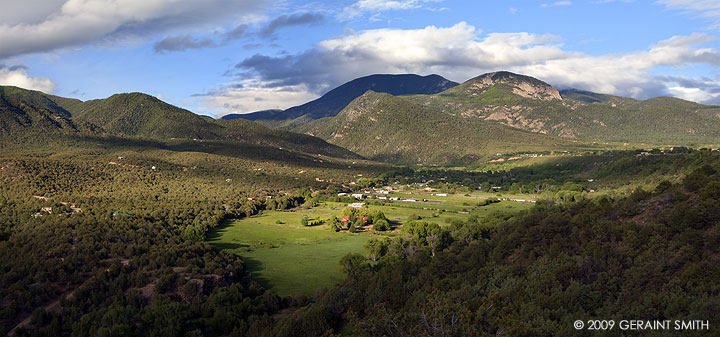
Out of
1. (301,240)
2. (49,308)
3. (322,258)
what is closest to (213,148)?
(301,240)

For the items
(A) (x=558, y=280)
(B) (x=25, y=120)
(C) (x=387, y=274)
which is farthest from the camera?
(B) (x=25, y=120)

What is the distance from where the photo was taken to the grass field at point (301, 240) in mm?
55344

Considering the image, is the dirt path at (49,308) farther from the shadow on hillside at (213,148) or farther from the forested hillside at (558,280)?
the shadow on hillside at (213,148)

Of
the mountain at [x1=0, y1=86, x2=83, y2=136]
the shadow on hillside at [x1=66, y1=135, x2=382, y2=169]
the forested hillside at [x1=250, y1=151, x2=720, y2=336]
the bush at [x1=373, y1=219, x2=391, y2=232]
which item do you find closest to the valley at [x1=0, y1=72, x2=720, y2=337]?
the forested hillside at [x1=250, y1=151, x2=720, y2=336]

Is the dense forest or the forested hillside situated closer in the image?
the forested hillside

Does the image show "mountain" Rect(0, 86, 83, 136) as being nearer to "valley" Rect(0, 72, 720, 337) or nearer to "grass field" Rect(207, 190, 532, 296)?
"valley" Rect(0, 72, 720, 337)

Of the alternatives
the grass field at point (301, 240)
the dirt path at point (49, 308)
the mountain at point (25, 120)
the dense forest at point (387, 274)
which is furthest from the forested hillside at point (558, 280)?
the mountain at point (25, 120)

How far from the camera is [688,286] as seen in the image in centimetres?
2636

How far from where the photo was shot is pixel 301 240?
74.2m

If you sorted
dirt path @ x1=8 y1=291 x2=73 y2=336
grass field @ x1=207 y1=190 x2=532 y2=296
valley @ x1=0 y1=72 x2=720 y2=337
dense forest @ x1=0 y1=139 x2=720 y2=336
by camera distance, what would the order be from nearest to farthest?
dense forest @ x1=0 y1=139 x2=720 y2=336
valley @ x1=0 y1=72 x2=720 y2=337
dirt path @ x1=8 y1=291 x2=73 y2=336
grass field @ x1=207 y1=190 x2=532 y2=296

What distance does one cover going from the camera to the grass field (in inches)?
2179

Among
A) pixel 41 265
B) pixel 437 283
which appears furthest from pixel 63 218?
pixel 437 283

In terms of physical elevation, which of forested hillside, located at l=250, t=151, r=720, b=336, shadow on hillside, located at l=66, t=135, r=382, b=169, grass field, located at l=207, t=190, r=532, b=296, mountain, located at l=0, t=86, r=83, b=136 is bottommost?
grass field, located at l=207, t=190, r=532, b=296

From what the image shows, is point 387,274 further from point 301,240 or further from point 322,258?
point 301,240
